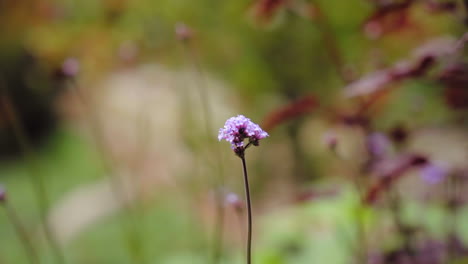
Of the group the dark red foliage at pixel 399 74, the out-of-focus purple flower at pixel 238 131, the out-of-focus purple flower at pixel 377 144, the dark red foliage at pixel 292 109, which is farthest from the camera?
the out-of-focus purple flower at pixel 377 144

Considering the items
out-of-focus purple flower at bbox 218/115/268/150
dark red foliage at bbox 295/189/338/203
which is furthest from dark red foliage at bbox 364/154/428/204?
out-of-focus purple flower at bbox 218/115/268/150

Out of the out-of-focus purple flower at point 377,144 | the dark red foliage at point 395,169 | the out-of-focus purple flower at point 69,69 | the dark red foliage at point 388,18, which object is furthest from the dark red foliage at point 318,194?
the out-of-focus purple flower at point 69,69

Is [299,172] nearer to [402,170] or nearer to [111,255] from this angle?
[111,255]

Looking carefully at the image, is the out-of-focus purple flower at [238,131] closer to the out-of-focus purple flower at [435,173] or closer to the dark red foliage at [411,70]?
the dark red foliage at [411,70]

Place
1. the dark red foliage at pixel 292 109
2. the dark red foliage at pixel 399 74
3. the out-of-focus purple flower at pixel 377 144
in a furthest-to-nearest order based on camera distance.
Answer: the out-of-focus purple flower at pixel 377 144 → the dark red foliage at pixel 292 109 → the dark red foliage at pixel 399 74

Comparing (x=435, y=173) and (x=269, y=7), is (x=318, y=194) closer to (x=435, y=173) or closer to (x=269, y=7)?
(x=435, y=173)

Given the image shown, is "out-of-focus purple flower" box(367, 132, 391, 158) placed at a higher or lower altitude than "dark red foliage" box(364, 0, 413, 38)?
lower

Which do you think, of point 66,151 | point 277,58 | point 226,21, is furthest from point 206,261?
point 66,151

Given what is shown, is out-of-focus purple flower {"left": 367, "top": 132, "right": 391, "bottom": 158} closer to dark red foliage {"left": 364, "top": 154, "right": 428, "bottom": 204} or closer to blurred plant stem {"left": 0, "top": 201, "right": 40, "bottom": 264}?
dark red foliage {"left": 364, "top": 154, "right": 428, "bottom": 204}
